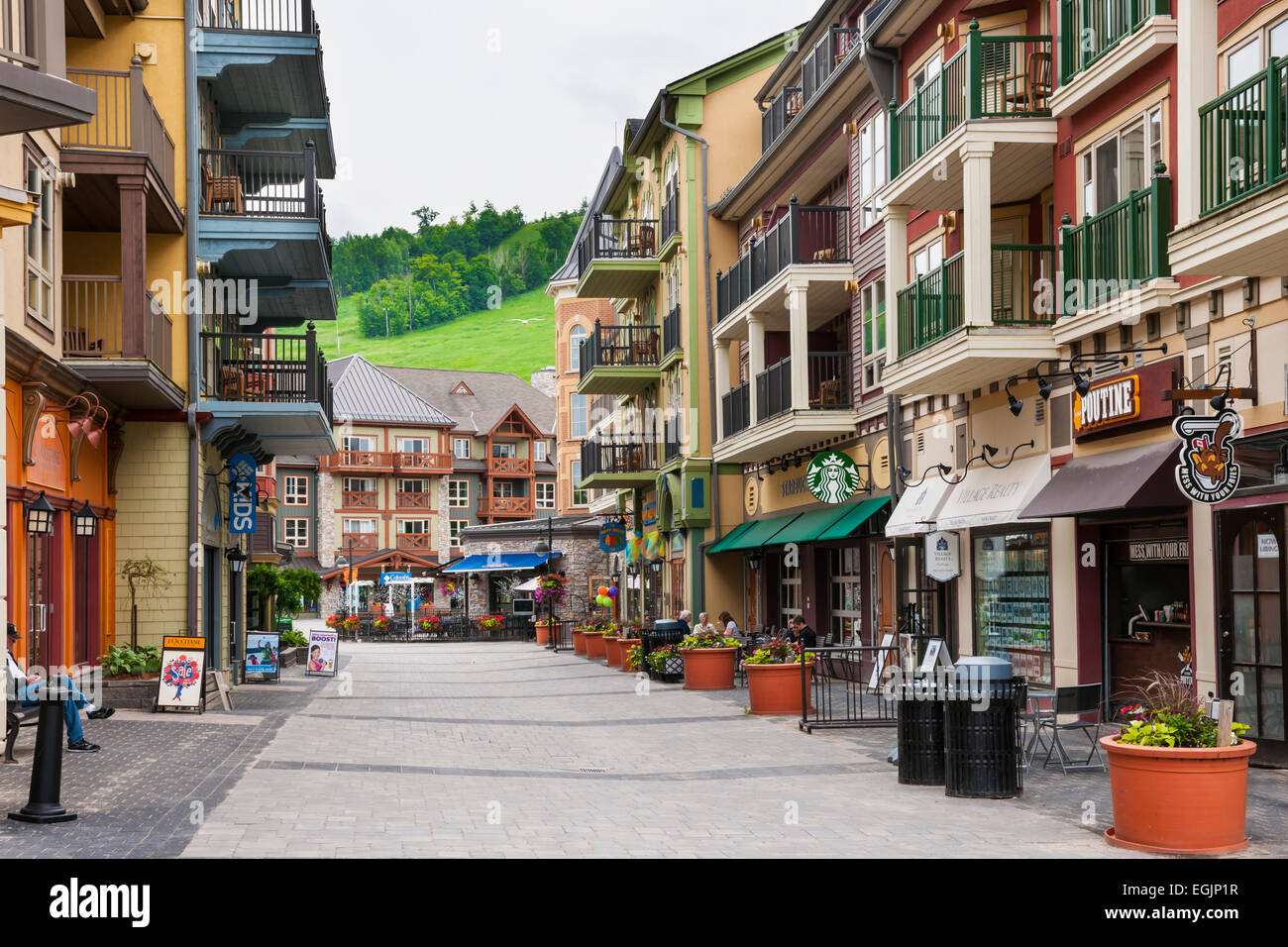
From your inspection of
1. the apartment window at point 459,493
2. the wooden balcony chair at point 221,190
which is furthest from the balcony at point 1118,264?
the apartment window at point 459,493

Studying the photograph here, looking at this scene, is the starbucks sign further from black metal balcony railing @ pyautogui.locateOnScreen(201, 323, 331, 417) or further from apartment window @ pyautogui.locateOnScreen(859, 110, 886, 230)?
black metal balcony railing @ pyautogui.locateOnScreen(201, 323, 331, 417)

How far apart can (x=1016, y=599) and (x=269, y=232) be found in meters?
12.6

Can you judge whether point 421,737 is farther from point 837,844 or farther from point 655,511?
point 655,511

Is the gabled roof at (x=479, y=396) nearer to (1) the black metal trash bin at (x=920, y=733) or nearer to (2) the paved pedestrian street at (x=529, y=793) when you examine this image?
(2) the paved pedestrian street at (x=529, y=793)

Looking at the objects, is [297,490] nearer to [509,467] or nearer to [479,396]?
[509,467]

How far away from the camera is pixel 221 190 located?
77.8 ft

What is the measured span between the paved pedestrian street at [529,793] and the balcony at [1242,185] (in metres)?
4.37

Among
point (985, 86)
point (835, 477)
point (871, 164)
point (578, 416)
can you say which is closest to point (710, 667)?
point (835, 477)

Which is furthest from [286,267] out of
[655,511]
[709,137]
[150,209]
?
[655,511]

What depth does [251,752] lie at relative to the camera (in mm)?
14484

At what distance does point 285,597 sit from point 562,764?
942 inches

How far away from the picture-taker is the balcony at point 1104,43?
562 inches

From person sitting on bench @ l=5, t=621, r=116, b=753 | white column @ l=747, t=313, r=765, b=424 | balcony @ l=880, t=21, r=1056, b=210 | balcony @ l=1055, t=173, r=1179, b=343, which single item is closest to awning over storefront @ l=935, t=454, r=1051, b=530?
balcony @ l=1055, t=173, r=1179, b=343

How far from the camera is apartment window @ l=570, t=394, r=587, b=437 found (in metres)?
64.8
